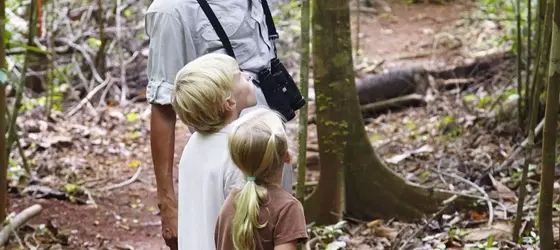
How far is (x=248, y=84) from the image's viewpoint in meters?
3.03

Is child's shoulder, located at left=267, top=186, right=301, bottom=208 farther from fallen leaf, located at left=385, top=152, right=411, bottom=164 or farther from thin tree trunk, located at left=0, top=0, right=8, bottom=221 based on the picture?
fallen leaf, located at left=385, top=152, right=411, bottom=164

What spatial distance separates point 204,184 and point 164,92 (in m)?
0.60

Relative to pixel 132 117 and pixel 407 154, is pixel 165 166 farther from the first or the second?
pixel 132 117

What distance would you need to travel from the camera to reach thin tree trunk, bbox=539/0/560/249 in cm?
329

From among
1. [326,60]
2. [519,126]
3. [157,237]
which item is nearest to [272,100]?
[326,60]

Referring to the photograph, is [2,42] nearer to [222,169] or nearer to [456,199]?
[222,169]

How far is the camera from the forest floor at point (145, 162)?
17.9ft

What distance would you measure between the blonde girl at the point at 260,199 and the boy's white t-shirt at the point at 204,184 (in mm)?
190

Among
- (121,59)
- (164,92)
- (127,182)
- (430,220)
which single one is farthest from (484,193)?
(121,59)

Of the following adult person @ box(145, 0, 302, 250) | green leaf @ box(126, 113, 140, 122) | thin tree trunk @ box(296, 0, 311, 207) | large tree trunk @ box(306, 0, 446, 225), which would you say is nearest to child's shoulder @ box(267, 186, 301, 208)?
adult person @ box(145, 0, 302, 250)

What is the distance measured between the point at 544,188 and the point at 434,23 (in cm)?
1112

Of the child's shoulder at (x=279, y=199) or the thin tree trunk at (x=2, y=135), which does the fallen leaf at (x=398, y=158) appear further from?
the child's shoulder at (x=279, y=199)

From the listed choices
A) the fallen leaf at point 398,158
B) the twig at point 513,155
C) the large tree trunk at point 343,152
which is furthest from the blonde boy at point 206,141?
the fallen leaf at point 398,158

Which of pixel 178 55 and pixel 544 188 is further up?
pixel 178 55
